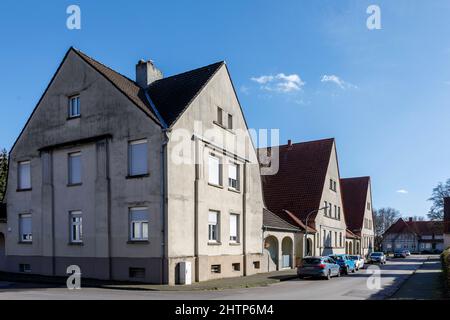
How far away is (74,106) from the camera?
78.5 ft

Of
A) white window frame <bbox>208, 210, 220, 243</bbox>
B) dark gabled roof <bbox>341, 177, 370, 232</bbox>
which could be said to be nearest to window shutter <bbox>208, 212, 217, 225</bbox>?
white window frame <bbox>208, 210, 220, 243</bbox>

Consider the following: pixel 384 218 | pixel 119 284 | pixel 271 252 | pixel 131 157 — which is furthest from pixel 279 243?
pixel 384 218

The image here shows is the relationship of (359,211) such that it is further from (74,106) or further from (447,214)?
(74,106)

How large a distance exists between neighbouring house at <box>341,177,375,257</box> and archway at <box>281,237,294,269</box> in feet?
72.6

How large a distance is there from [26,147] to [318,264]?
18.1 meters

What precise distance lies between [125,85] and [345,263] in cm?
1850

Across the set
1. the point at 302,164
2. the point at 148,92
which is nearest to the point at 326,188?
the point at 302,164

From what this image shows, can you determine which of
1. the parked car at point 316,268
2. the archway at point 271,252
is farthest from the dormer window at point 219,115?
the archway at point 271,252

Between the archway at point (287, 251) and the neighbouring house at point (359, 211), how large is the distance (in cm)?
2214

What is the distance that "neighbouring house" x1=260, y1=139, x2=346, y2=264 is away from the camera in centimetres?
3841

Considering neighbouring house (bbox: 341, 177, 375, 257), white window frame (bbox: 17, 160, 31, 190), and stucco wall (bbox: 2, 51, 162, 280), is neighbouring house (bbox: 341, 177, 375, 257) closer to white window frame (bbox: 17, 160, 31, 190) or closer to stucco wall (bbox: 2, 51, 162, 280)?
stucco wall (bbox: 2, 51, 162, 280)

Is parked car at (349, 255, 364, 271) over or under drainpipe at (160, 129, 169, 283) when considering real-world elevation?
under

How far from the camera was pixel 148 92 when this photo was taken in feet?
84.9
